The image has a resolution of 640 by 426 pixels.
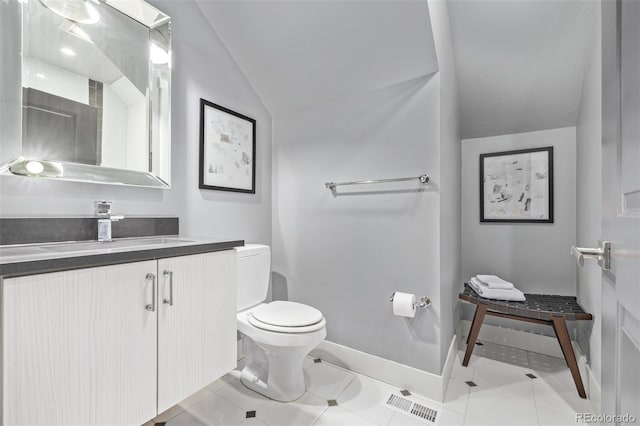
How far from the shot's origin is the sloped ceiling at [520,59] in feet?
5.61

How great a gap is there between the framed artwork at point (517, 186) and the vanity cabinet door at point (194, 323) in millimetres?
Result: 2239

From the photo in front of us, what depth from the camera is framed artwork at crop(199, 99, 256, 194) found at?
6.18 feet

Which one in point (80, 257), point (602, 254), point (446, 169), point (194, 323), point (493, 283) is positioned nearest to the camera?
point (602, 254)

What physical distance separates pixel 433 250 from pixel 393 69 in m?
1.12

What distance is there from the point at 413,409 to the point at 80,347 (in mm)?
1595

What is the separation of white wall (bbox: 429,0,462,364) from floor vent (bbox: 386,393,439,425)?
30cm

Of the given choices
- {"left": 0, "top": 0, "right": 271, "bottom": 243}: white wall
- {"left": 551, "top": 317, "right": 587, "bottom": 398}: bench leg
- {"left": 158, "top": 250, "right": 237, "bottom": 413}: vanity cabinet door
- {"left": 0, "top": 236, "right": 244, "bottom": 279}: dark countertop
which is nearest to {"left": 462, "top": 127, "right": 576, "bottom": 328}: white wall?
{"left": 551, "top": 317, "right": 587, "bottom": 398}: bench leg

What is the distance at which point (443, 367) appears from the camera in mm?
1752

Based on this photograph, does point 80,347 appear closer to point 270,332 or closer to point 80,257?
point 80,257

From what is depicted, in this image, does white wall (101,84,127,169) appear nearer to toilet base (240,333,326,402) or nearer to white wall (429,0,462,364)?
toilet base (240,333,326,402)

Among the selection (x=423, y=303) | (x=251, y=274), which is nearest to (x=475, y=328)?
(x=423, y=303)

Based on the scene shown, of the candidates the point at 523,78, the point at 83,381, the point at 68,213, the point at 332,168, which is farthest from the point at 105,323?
the point at 523,78

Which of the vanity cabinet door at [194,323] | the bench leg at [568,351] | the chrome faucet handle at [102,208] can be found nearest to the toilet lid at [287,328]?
the vanity cabinet door at [194,323]

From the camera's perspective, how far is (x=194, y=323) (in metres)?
1.21
